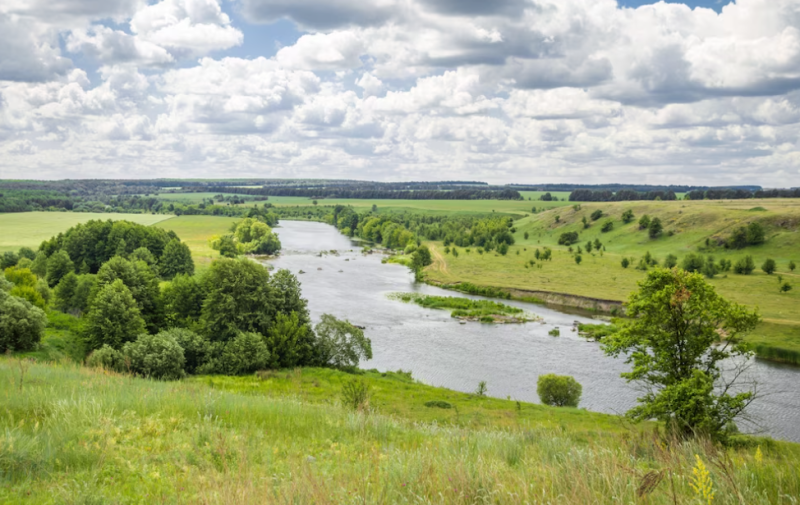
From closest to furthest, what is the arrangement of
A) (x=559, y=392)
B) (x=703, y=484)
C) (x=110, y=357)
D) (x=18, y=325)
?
(x=703, y=484), (x=110, y=357), (x=18, y=325), (x=559, y=392)

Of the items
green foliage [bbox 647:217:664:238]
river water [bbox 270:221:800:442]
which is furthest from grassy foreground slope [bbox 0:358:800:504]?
green foliage [bbox 647:217:664:238]

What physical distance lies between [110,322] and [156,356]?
6.13m

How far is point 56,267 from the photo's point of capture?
6231 centimetres

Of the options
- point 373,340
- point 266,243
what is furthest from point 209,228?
point 373,340

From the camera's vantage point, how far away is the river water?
3684 centimetres

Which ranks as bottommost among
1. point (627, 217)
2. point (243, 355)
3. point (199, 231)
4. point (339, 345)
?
point (339, 345)

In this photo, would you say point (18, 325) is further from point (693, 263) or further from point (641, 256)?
point (641, 256)

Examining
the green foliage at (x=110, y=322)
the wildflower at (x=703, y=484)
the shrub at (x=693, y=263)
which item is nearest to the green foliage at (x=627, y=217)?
the shrub at (x=693, y=263)

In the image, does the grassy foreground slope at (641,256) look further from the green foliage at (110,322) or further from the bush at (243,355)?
the green foliage at (110,322)

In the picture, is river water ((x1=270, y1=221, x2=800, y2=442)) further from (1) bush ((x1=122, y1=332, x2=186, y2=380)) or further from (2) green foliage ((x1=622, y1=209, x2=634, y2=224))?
(2) green foliage ((x1=622, y1=209, x2=634, y2=224))

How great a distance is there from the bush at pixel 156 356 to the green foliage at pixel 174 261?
3793 centimetres

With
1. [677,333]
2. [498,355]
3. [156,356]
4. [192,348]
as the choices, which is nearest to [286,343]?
[192,348]

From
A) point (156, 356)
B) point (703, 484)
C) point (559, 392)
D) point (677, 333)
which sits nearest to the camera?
point (703, 484)

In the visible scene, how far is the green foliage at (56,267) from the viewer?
6203cm
